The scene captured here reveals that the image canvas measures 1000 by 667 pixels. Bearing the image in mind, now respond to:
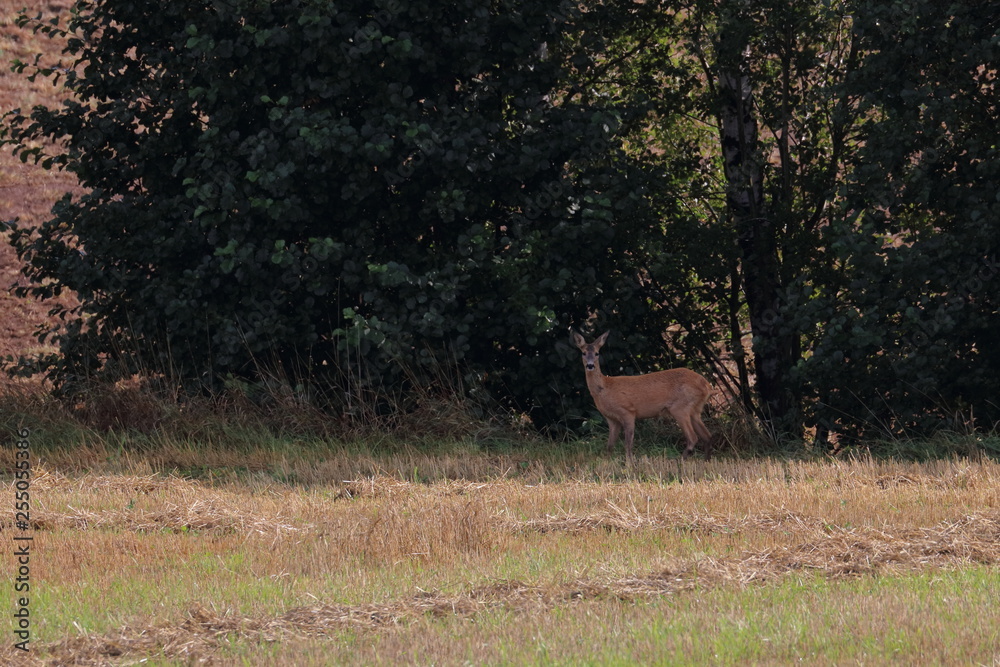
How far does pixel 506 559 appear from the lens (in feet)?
30.7

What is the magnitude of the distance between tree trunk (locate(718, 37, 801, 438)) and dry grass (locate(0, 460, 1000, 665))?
5.77 m

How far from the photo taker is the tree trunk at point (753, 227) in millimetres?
17984

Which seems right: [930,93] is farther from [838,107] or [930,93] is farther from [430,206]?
[430,206]

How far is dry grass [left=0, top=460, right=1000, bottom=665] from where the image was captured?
790 cm

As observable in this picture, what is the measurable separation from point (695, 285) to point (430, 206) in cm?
468

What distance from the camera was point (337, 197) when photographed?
1612cm

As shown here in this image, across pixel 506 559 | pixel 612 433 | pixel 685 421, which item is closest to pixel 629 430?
pixel 612 433

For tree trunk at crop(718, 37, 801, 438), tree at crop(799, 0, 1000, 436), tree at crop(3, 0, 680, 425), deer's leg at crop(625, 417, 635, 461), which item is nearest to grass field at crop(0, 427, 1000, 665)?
deer's leg at crop(625, 417, 635, 461)

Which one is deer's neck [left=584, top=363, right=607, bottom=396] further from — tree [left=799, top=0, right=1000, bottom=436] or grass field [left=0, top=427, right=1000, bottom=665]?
tree [left=799, top=0, right=1000, bottom=436]

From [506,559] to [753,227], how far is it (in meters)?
10.1

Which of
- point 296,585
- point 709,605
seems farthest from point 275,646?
point 709,605

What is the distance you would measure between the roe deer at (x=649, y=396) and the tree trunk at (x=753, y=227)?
3620mm

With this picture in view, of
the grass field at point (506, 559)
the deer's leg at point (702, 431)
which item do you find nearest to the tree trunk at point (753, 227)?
the deer's leg at point (702, 431)

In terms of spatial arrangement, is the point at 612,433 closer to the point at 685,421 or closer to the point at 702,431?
the point at 685,421
